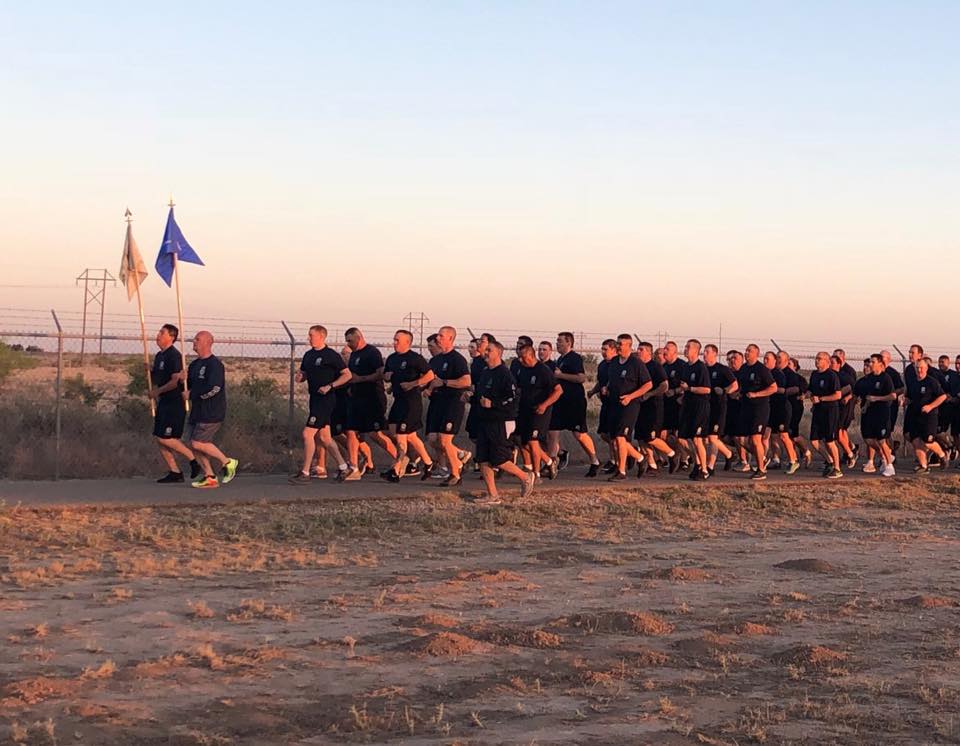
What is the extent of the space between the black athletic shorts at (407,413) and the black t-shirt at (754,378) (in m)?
5.05

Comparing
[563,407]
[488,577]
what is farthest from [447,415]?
[488,577]

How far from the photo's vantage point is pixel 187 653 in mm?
7941

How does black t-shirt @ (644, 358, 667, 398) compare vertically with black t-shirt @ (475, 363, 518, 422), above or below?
above

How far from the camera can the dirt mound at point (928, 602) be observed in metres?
10.1

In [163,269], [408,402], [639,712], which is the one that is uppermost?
[163,269]

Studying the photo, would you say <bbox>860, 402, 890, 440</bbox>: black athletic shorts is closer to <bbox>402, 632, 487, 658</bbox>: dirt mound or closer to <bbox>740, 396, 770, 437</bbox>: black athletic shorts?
<bbox>740, 396, 770, 437</bbox>: black athletic shorts

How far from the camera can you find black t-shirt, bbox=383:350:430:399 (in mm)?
16484

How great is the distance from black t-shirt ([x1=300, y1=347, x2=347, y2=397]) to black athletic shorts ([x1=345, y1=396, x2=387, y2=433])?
54cm

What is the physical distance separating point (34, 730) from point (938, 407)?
1709 centimetres

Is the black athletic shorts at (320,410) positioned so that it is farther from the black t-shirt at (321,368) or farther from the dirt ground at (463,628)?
the dirt ground at (463,628)

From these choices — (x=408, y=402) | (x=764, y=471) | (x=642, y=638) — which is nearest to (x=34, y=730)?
(x=642, y=638)

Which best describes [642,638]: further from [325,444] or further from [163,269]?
[163,269]

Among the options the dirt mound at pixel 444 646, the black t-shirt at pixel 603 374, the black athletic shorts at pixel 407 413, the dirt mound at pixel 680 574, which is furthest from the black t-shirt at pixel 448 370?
the dirt mound at pixel 444 646

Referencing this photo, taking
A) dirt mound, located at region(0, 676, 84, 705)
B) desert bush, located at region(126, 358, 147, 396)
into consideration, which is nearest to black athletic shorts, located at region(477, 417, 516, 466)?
dirt mound, located at region(0, 676, 84, 705)
